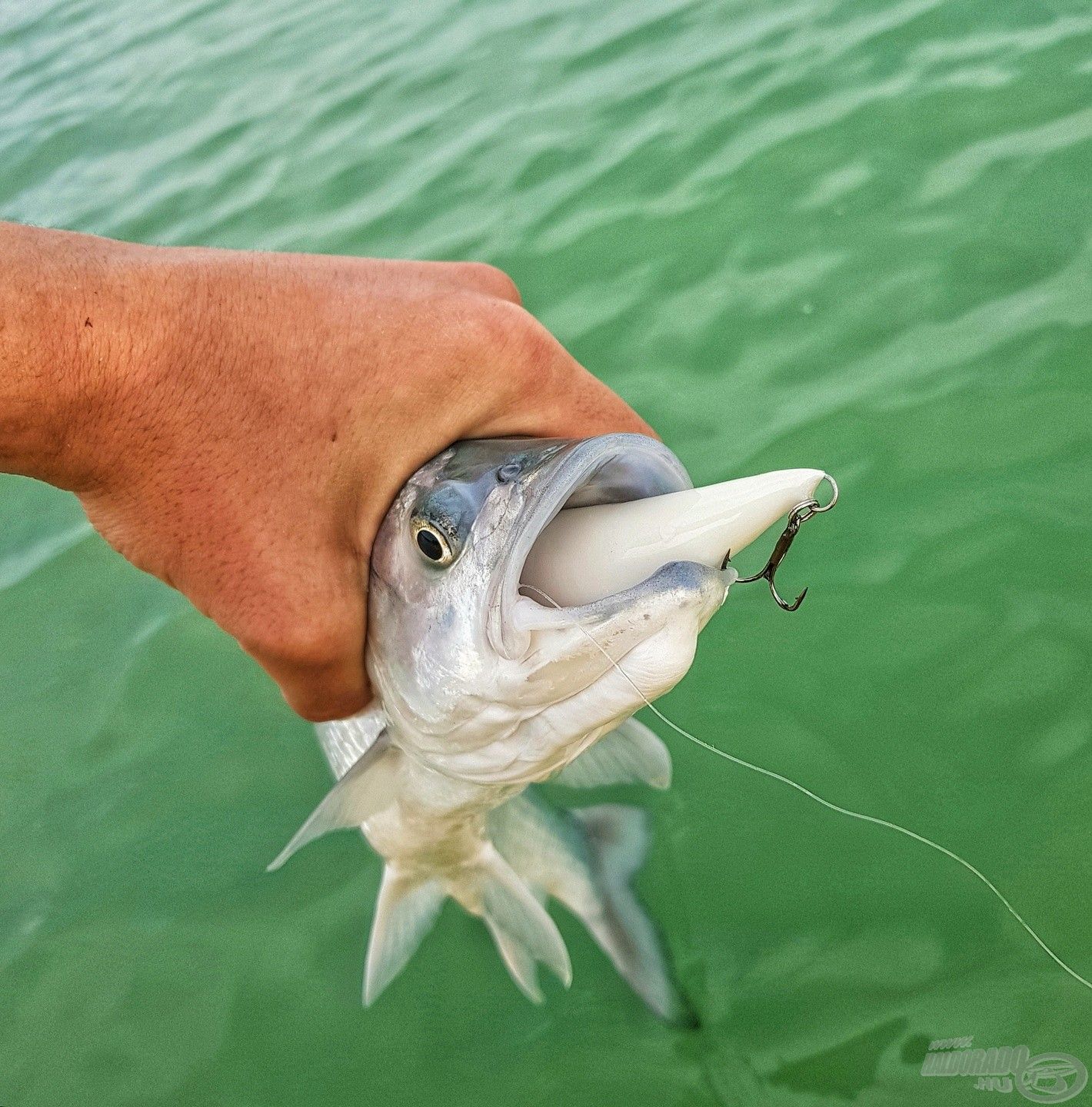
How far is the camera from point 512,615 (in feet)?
6.30

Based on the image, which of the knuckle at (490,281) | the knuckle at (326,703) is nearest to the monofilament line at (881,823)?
the knuckle at (326,703)

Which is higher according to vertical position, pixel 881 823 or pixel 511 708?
pixel 511 708

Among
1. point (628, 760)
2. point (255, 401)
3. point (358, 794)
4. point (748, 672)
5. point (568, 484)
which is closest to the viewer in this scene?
point (568, 484)

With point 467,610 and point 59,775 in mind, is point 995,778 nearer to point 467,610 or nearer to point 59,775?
point 467,610

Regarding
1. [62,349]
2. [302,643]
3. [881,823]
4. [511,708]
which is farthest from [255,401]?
[881,823]

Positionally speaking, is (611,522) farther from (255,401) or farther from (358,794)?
(358,794)

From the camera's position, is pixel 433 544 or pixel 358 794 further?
pixel 358 794

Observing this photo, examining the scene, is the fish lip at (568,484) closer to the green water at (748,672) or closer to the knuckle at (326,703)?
the knuckle at (326,703)

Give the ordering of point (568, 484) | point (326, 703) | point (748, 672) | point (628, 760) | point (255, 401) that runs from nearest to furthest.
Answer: point (568, 484) → point (255, 401) → point (326, 703) → point (628, 760) → point (748, 672)

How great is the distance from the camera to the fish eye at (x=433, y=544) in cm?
203

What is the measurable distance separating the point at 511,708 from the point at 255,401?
67cm

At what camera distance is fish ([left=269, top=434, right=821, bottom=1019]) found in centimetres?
187

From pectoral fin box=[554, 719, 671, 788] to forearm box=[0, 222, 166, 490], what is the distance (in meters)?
1.40

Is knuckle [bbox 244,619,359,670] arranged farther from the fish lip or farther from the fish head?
the fish lip
